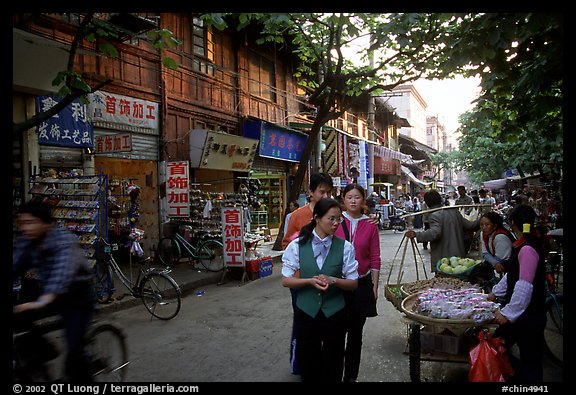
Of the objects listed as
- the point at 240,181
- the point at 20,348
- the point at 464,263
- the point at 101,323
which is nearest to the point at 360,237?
the point at 464,263

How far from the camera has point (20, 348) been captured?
3225mm

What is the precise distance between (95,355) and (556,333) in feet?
17.3

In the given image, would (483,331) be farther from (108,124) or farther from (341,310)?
(108,124)

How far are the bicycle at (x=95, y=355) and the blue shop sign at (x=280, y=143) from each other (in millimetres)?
12138

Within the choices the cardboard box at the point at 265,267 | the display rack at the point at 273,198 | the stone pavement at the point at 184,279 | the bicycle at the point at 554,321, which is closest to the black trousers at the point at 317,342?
the bicycle at the point at 554,321

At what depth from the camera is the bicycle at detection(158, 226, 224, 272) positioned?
1026 centimetres

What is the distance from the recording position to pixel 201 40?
13.4m

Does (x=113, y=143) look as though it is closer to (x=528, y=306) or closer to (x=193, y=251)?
(x=193, y=251)

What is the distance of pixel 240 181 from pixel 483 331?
1203cm

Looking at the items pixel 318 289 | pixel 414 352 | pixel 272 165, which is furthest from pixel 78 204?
pixel 272 165

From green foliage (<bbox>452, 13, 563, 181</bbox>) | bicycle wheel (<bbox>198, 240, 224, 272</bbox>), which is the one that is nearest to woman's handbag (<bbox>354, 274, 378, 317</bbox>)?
green foliage (<bbox>452, 13, 563, 181</bbox>)

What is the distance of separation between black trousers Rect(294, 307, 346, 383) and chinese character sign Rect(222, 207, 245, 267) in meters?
6.18

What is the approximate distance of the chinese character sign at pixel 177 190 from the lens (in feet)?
35.1

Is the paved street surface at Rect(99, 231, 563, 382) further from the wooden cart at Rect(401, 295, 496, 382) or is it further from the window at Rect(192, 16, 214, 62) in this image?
the window at Rect(192, 16, 214, 62)
